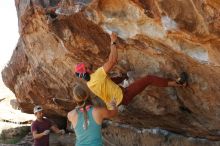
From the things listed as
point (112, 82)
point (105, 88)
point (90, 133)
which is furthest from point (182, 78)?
point (90, 133)

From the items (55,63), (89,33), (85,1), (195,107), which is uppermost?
(85,1)

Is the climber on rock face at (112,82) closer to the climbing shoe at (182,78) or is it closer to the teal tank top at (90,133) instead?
the climbing shoe at (182,78)

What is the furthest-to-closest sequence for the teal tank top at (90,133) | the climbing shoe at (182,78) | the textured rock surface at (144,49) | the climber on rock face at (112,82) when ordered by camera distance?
the climbing shoe at (182,78) < the climber on rock face at (112,82) < the textured rock surface at (144,49) < the teal tank top at (90,133)

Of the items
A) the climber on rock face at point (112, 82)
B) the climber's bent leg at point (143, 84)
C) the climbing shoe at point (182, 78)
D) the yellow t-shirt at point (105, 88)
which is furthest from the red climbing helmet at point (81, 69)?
the climbing shoe at point (182, 78)

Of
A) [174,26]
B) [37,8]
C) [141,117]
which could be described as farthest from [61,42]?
[174,26]

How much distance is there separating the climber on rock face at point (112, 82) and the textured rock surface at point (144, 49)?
242 mm

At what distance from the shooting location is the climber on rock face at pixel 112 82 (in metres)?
7.61

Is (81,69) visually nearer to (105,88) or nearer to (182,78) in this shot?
(105,88)

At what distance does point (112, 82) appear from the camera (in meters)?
7.83

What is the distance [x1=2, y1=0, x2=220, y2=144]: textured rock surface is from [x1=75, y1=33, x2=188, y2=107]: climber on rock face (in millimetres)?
242

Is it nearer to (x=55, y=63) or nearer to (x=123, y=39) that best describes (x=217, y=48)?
(x=123, y=39)

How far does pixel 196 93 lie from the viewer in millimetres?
8164

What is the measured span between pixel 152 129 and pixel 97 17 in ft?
11.3

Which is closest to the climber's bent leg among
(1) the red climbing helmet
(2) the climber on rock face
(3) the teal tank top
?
(2) the climber on rock face
